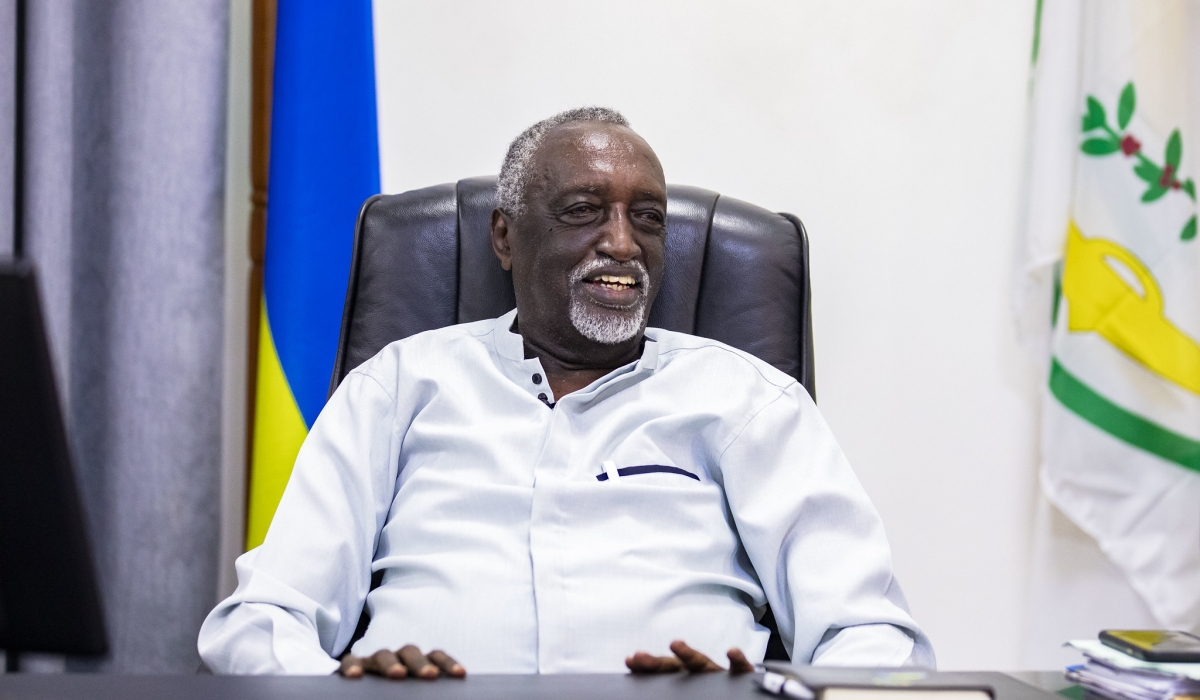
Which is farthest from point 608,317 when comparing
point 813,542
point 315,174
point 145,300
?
point 145,300

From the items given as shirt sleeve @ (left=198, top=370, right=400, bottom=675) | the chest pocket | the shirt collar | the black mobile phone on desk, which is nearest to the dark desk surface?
the black mobile phone on desk

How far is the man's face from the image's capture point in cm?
158

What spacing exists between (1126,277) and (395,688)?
5.86 feet

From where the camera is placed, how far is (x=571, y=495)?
55.9 inches

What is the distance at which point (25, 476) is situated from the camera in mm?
506

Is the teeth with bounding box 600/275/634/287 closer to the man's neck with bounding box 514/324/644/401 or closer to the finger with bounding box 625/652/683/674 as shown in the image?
the man's neck with bounding box 514/324/644/401

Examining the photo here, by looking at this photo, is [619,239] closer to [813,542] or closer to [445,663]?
[813,542]

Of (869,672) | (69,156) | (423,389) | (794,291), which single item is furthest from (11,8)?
(869,672)

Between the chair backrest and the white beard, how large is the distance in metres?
0.14

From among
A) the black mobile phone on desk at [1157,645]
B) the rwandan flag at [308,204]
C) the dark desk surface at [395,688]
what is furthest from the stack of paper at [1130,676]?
the rwandan flag at [308,204]

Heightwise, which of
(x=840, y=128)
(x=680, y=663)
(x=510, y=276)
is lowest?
(x=680, y=663)

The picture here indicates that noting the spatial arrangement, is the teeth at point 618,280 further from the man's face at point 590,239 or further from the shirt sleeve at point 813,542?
the shirt sleeve at point 813,542

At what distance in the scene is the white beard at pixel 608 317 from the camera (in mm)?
1563

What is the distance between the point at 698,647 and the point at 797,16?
4.81 feet
